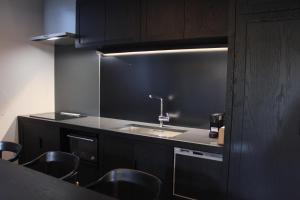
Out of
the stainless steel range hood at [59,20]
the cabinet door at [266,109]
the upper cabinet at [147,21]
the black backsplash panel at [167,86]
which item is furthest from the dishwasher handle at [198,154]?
the stainless steel range hood at [59,20]

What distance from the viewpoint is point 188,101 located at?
2.70 m

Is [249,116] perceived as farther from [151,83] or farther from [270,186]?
[151,83]

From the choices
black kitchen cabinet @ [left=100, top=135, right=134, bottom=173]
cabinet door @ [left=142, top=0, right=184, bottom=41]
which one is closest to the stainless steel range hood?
cabinet door @ [left=142, top=0, right=184, bottom=41]

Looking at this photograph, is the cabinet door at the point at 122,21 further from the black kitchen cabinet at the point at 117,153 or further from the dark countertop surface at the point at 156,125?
the black kitchen cabinet at the point at 117,153

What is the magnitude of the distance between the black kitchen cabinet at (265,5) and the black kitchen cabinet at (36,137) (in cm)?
229

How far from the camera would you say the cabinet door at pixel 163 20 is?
90.0 inches

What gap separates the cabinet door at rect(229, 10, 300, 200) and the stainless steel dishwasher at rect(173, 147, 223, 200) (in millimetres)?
117

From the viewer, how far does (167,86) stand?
2822 mm

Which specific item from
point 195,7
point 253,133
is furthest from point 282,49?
point 195,7

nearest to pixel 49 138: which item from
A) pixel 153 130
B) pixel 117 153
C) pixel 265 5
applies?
pixel 117 153

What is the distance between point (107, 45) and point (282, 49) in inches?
68.7

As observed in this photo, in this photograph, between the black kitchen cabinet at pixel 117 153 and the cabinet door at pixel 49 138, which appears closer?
the black kitchen cabinet at pixel 117 153

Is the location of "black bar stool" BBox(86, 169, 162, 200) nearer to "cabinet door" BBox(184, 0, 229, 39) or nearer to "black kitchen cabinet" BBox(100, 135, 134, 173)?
"black kitchen cabinet" BBox(100, 135, 134, 173)

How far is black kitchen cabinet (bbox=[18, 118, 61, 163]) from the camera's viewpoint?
3.01 m
